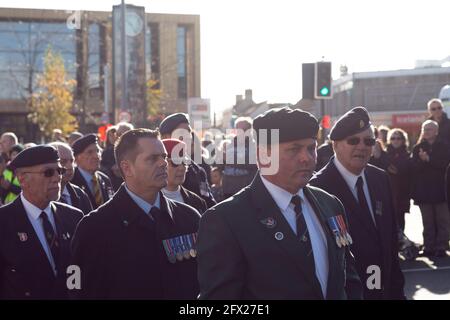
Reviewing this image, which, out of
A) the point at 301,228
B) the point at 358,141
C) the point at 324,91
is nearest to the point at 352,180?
the point at 358,141

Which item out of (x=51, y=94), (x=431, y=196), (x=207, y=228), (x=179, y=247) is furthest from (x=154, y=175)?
(x=51, y=94)

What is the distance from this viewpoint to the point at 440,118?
40.5 feet

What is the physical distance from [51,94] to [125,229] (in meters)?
44.7

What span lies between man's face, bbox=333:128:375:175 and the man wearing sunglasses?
295 inches

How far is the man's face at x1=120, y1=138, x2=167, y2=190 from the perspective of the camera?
4574mm

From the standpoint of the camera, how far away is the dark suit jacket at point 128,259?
4.14 meters

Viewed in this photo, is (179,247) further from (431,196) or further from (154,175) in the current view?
(431,196)

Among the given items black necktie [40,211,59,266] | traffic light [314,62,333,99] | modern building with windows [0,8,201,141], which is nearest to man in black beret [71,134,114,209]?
black necktie [40,211,59,266]

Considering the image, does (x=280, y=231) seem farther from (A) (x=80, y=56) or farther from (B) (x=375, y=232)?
(A) (x=80, y=56)

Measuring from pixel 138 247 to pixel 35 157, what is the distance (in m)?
1.51

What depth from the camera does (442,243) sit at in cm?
1123

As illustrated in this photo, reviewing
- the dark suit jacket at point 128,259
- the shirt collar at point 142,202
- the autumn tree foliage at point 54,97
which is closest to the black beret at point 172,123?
the shirt collar at point 142,202

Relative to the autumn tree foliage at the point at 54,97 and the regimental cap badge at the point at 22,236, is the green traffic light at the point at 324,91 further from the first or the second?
the autumn tree foliage at the point at 54,97
